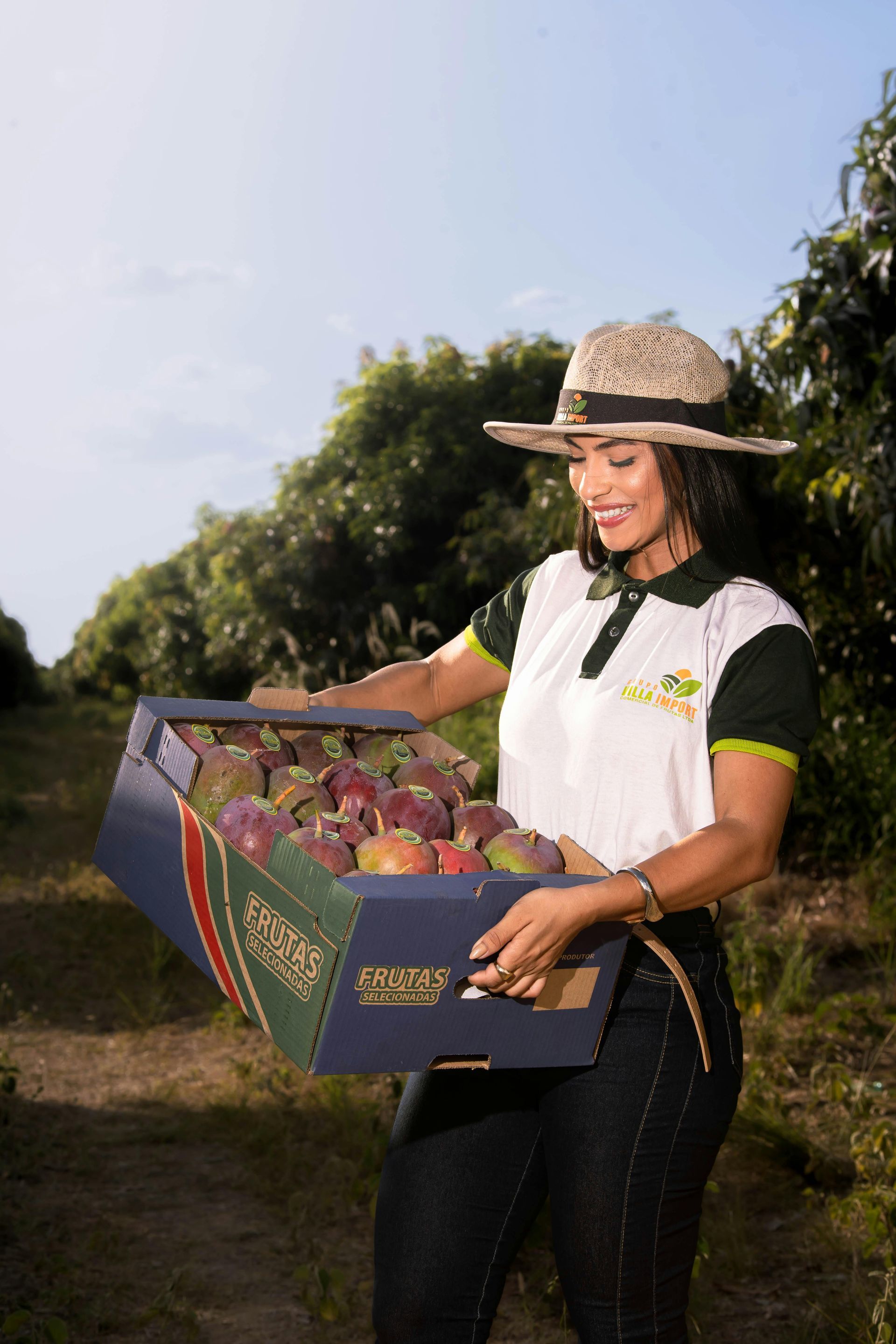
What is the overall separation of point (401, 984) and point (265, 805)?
0.42m

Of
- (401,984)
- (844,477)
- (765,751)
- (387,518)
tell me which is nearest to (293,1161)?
(401,984)

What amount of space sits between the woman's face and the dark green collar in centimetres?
6

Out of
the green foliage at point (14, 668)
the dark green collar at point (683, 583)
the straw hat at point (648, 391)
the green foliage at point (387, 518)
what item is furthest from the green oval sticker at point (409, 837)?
the green foliage at point (14, 668)

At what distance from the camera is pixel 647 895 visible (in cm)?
155

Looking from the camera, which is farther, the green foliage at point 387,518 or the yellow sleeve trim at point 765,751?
the green foliage at point 387,518

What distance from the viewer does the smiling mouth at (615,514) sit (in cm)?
190

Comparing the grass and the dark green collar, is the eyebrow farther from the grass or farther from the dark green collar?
the grass

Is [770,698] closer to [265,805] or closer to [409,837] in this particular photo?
[409,837]

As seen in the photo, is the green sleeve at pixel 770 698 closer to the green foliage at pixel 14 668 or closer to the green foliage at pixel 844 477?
the green foliage at pixel 844 477

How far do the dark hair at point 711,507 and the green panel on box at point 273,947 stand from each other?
2.69ft

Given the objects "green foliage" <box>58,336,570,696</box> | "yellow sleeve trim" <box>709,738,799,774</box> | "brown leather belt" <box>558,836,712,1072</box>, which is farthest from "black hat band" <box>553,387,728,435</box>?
"green foliage" <box>58,336,570,696</box>

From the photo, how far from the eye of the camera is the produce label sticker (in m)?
1.45

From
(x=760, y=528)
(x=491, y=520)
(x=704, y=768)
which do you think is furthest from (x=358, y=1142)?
(x=491, y=520)

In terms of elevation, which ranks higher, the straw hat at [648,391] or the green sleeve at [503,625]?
the straw hat at [648,391]
